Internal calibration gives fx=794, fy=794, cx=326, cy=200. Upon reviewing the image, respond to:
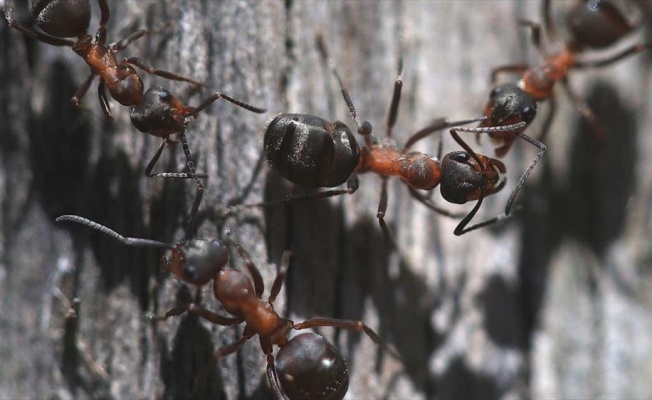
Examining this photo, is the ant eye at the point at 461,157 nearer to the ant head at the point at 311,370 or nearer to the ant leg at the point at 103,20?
the ant head at the point at 311,370

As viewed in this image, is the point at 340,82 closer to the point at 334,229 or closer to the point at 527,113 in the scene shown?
the point at 334,229

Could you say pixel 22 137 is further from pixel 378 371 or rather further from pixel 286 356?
pixel 378 371

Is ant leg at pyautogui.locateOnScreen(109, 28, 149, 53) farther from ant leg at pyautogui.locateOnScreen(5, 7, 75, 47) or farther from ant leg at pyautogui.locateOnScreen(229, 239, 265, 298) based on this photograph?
ant leg at pyautogui.locateOnScreen(229, 239, 265, 298)

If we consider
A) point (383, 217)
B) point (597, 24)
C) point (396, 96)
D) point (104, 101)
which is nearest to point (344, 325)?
point (383, 217)

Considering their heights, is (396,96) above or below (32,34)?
below

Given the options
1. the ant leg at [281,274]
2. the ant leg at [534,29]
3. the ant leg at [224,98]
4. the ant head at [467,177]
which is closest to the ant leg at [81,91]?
the ant leg at [224,98]
